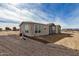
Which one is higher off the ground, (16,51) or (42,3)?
(42,3)

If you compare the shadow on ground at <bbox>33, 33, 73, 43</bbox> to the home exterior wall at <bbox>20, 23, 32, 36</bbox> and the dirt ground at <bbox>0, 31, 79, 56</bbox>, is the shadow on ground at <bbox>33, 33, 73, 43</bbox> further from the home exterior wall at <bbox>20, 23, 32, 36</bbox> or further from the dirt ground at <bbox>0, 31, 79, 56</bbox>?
the home exterior wall at <bbox>20, 23, 32, 36</bbox>

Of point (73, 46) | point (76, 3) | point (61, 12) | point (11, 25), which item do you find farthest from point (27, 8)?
point (73, 46)

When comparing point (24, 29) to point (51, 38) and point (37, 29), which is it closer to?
point (37, 29)

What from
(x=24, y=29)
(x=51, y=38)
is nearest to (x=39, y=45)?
(x=51, y=38)

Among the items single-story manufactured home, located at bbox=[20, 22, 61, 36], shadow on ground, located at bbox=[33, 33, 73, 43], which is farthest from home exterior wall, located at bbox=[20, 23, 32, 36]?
shadow on ground, located at bbox=[33, 33, 73, 43]

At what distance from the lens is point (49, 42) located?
7.09 feet

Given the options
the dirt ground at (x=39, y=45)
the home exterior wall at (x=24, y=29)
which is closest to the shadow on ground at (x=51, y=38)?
the dirt ground at (x=39, y=45)

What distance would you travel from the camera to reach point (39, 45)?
216cm

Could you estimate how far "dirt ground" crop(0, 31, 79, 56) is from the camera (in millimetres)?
2109

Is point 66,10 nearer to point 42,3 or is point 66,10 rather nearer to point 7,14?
point 42,3

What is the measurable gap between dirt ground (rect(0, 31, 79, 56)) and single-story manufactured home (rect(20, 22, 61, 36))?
0.21ft

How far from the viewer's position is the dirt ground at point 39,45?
6.92 ft

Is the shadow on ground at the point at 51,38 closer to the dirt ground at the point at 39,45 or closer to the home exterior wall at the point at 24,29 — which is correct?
the dirt ground at the point at 39,45

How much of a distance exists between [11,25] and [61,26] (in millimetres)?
623
